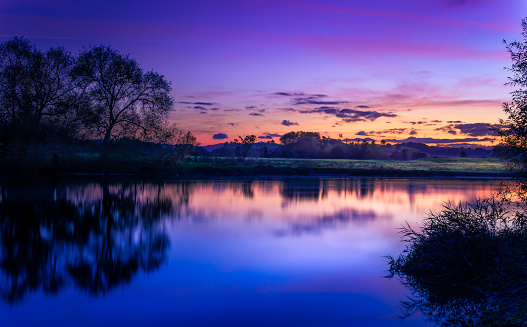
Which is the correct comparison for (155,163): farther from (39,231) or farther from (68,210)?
(39,231)

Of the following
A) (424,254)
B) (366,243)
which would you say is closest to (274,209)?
(366,243)

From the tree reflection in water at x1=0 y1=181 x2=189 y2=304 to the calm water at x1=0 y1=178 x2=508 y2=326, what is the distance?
A: 0.04 metres

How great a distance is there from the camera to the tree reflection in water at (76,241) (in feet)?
32.0

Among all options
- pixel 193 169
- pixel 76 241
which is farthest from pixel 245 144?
pixel 76 241

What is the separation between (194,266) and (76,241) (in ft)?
16.4

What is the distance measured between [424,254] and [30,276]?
32.6 ft

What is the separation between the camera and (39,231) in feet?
49.2

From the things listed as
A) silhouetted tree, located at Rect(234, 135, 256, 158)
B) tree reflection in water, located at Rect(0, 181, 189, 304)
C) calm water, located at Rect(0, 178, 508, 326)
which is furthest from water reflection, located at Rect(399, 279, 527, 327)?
silhouetted tree, located at Rect(234, 135, 256, 158)

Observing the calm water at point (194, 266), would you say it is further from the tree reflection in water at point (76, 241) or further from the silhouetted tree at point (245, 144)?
the silhouetted tree at point (245, 144)

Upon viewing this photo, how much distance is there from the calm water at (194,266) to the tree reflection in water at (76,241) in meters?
0.04

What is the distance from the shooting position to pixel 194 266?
11570 millimetres

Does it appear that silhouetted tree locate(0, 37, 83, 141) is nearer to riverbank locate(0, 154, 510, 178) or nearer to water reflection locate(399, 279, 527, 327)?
riverbank locate(0, 154, 510, 178)

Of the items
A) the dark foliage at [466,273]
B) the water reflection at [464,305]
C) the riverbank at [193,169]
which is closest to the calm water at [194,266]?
the water reflection at [464,305]

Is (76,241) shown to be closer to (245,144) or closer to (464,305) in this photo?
(464,305)
